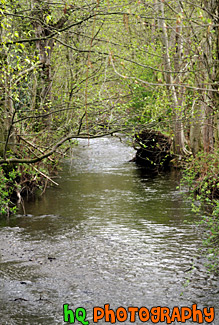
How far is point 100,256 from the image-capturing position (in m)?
9.93

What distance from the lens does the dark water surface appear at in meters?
7.46

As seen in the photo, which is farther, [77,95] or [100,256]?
[77,95]

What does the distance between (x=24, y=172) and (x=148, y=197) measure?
4544mm

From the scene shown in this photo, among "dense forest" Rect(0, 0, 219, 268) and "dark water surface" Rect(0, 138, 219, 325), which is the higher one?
"dense forest" Rect(0, 0, 219, 268)

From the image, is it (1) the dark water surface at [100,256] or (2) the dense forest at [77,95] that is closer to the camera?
(1) the dark water surface at [100,256]

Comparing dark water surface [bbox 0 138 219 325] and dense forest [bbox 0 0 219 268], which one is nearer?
dark water surface [bbox 0 138 219 325]

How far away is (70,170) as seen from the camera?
81.0 ft

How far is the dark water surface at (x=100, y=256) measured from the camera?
7461 mm

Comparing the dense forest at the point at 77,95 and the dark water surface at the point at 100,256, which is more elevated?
the dense forest at the point at 77,95

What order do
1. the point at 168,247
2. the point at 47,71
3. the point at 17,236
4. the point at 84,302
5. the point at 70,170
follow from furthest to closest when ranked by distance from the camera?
the point at 70,170
the point at 47,71
the point at 17,236
the point at 168,247
the point at 84,302

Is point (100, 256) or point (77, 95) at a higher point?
point (77, 95)

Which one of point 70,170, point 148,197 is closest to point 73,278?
point 148,197

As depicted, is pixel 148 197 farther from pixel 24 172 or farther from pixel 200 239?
pixel 200 239

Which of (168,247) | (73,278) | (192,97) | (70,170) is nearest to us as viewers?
(73,278)
